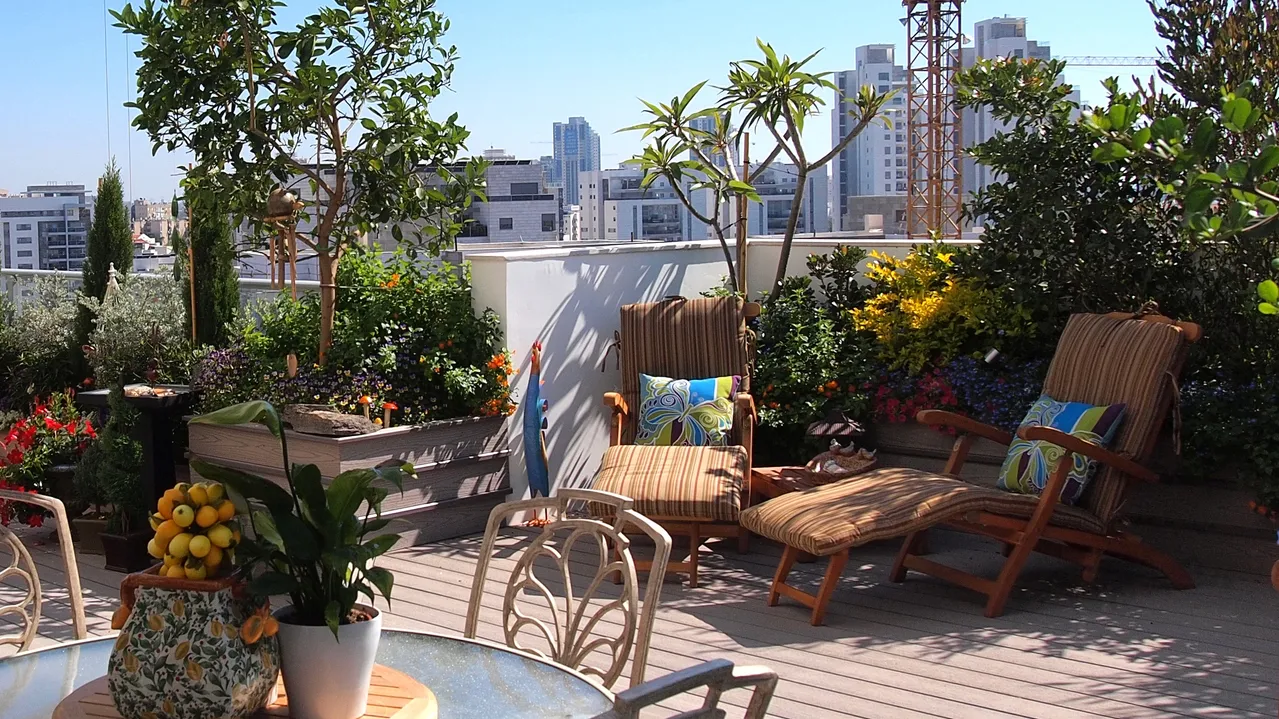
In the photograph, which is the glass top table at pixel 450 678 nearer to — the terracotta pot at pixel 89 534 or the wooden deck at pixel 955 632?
the wooden deck at pixel 955 632

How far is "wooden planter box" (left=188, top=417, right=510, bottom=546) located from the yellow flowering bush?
182 cm

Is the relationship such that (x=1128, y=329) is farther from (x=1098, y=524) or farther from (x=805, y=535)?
(x=805, y=535)

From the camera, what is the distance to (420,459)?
18.3 ft

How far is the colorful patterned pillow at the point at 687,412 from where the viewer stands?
5.65 metres

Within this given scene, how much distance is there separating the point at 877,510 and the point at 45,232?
32.9ft

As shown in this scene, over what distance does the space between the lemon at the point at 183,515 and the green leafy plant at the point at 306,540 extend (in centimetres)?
6

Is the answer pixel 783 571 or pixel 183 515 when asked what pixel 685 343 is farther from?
pixel 183 515

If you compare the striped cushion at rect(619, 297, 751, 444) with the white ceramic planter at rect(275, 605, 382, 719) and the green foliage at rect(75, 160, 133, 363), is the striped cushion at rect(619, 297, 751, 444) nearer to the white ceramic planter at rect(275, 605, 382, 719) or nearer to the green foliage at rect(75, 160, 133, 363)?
the green foliage at rect(75, 160, 133, 363)

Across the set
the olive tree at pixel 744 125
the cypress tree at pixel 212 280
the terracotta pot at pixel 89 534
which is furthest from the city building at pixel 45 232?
the olive tree at pixel 744 125

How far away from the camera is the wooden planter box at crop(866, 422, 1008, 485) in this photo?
5.71 m

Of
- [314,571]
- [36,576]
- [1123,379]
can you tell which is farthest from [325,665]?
[1123,379]

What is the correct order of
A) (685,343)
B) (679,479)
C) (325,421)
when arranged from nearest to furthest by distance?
(679,479), (325,421), (685,343)

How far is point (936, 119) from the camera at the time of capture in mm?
32062

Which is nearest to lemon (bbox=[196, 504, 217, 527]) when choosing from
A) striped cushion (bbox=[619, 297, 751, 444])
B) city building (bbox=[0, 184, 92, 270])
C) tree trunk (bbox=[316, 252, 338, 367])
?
tree trunk (bbox=[316, 252, 338, 367])
